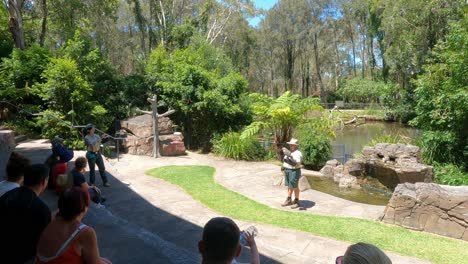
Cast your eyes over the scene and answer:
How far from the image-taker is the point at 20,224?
9.38 ft

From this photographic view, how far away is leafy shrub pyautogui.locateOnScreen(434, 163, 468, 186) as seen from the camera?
37.8 ft

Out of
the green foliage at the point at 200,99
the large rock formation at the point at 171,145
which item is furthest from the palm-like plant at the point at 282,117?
the large rock formation at the point at 171,145

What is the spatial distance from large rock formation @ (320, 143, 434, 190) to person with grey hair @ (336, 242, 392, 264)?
9.50 m

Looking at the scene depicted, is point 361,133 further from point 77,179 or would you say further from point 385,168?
point 77,179

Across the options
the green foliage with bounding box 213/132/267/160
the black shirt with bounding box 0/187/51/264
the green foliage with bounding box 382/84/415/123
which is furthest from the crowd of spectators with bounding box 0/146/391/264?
the green foliage with bounding box 382/84/415/123

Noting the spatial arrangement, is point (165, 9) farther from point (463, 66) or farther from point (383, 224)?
point (383, 224)

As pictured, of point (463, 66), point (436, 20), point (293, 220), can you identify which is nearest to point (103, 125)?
point (293, 220)

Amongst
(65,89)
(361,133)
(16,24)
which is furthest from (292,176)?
(361,133)

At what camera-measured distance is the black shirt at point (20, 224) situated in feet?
9.31

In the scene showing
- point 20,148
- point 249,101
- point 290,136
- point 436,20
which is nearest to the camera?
point 20,148

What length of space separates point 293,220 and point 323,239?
1.01m

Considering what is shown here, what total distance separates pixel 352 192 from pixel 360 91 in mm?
34655

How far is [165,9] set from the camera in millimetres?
31891

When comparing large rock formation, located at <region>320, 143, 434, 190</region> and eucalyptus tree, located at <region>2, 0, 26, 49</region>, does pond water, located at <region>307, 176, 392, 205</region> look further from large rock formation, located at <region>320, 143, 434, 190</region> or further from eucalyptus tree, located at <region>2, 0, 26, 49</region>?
eucalyptus tree, located at <region>2, 0, 26, 49</region>
